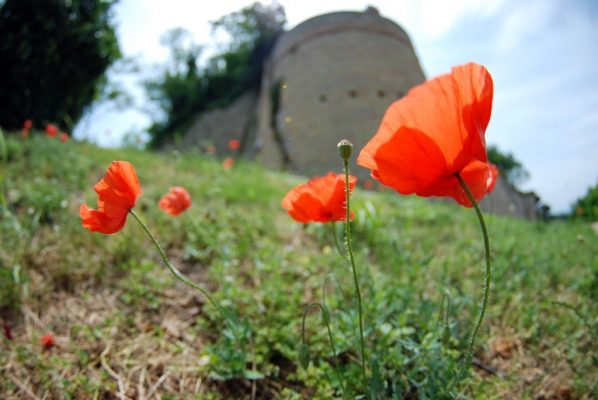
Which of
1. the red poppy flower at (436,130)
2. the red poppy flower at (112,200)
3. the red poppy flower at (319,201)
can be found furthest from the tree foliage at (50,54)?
the red poppy flower at (436,130)

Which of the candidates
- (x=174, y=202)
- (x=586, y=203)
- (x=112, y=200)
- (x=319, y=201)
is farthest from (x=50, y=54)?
(x=586, y=203)

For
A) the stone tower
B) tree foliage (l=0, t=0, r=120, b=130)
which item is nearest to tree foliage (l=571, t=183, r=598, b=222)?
the stone tower

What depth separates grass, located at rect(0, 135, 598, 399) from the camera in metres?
1.42

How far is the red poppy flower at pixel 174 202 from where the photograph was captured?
70.9 inches

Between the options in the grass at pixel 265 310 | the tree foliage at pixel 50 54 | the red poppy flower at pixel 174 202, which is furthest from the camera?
the tree foliage at pixel 50 54

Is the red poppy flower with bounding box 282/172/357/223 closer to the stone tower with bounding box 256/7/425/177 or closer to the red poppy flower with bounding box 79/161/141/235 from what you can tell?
the red poppy flower with bounding box 79/161/141/235

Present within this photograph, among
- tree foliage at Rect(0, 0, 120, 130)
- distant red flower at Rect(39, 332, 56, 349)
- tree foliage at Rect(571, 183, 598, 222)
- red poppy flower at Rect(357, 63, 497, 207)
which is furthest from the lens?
tree foliage at Rect(0, 0, 120, 130)

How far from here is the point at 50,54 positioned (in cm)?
723

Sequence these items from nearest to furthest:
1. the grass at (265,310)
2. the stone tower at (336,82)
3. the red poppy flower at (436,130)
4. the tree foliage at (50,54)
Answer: the red poppy flower at (436,130), the grass at (265,310), the tree foliage at (50,54), the stone tower at (336,82)

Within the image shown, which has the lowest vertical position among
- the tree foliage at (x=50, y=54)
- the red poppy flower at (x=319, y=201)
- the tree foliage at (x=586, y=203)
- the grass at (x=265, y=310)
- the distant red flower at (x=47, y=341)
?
the distant red flower at (x=47, y=341)

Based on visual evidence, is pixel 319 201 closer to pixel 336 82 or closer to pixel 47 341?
pixel 47 341

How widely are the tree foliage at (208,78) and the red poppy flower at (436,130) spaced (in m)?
15.9

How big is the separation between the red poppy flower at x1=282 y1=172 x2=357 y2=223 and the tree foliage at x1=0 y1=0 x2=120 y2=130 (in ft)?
24.9

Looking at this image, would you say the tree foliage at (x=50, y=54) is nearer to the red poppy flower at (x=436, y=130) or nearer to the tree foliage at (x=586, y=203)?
the red poppy flower at (x=436, y=130)
